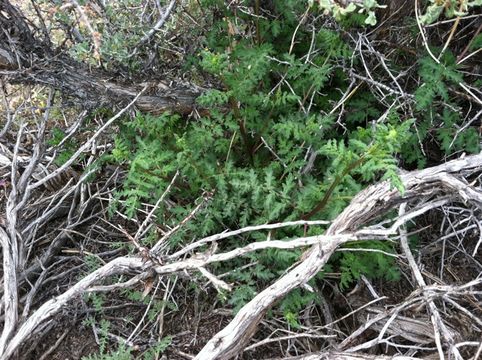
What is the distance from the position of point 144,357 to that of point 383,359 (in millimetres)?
1262

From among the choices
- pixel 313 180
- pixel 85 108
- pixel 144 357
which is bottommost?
pixel 144 357

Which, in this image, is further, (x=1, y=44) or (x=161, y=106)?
(x=161, y=106)

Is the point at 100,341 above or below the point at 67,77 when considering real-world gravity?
below

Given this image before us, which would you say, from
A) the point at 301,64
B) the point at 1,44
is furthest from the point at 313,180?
the point at 1,44

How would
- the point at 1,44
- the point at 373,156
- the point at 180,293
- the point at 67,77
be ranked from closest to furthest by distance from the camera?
the point at 373,156
the point at 1,44
the point at 67,77
the point at 180,293

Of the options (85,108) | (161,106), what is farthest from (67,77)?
(161,106)

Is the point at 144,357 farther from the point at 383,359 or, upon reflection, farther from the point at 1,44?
the point at 1,44

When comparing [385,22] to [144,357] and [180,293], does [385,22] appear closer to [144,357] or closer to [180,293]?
[180,293]

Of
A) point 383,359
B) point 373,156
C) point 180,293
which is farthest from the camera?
point 180,293

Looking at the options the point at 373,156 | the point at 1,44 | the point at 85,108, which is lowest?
the point at 373,156

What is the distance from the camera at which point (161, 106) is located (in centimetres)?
284

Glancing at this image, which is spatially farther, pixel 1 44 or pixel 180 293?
pixel 180 293

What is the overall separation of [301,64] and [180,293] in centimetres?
149

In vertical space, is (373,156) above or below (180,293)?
above
